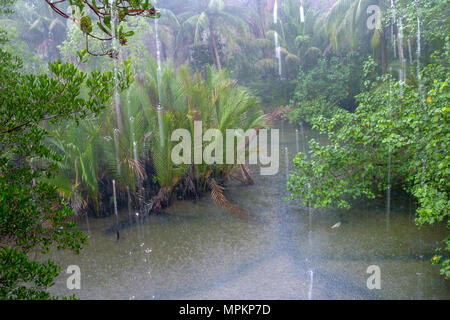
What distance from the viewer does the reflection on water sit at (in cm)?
445

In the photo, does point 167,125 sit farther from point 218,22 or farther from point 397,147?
point 218,22

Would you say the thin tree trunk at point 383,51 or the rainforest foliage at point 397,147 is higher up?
the thin tree trunk at point 383,51

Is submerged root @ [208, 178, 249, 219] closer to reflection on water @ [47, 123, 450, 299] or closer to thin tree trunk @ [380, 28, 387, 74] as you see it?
reflection on water @ [47, 123, 450, 299]

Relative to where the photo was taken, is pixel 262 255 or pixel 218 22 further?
pixel 218 22

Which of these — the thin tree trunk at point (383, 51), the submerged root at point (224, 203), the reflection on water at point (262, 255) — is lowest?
the reflection on water at point (262, 255)

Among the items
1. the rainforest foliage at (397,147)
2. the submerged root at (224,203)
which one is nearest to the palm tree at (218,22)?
the rainforest foliage at (397,147)

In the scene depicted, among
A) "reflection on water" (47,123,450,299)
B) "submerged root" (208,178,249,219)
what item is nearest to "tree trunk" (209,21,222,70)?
"submerged root" (208,178,249,219)

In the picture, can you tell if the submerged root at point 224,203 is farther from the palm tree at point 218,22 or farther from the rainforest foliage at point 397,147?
the palm tree at point 218,22

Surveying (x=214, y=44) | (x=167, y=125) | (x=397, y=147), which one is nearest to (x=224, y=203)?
(x=167, y=125)

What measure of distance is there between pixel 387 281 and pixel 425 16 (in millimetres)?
4933

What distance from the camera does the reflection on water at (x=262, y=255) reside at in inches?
175

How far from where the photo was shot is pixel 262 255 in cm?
531

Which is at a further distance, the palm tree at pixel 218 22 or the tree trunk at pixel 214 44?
the tree trunk at pixel 214 44
